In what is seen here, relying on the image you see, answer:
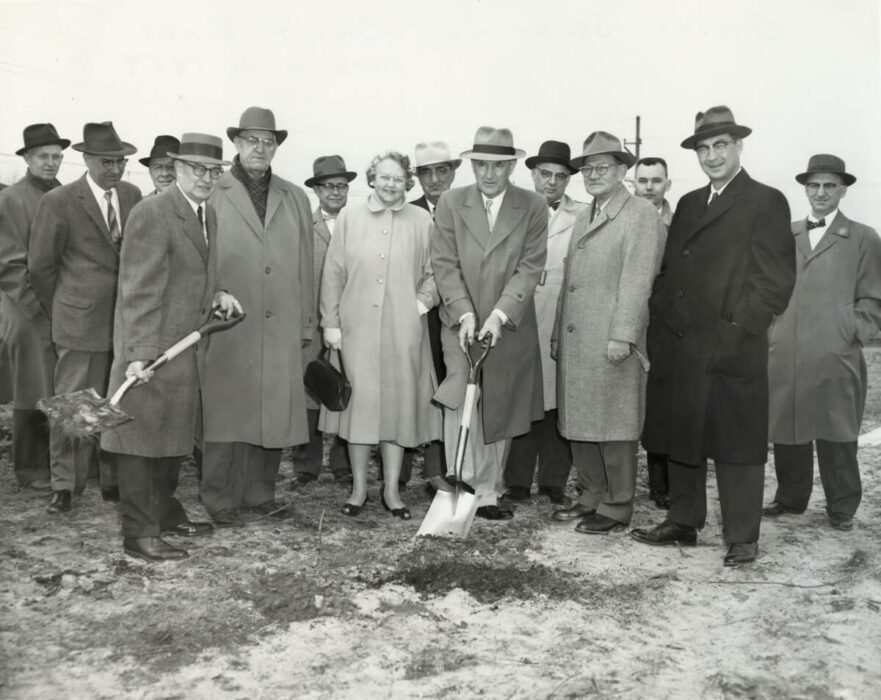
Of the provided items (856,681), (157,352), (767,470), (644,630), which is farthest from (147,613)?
A: (767,470)

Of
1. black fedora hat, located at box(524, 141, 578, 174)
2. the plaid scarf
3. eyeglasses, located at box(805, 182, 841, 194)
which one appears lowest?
the plaid scarf

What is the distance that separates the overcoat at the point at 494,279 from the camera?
17.8ft

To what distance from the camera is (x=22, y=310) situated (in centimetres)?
560

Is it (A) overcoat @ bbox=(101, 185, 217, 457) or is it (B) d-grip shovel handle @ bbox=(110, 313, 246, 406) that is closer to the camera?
(B) d-grip shovel handle @ bbox=(110, 313, 246, 406)

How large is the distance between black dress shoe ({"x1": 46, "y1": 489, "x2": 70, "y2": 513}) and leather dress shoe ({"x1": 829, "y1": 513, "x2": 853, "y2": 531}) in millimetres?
4673

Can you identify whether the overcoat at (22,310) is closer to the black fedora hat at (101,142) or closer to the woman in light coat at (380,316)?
the black fedora hat at (101,142)

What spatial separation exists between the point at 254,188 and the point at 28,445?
2349 mm

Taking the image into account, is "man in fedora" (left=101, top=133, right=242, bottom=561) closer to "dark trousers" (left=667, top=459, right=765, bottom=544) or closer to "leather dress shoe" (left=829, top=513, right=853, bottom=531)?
"dark trousers" (left=667, top=459, right=765, bottom=544)

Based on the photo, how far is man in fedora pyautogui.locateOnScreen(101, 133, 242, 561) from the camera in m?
4.35

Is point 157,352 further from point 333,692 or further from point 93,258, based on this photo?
point 333,692

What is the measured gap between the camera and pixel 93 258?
5449 mm

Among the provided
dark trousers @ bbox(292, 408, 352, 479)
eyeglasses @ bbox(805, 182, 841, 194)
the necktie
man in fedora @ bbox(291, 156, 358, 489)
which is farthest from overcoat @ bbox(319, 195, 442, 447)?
eyeglasses @ bbox(805, 182, 841, 194)

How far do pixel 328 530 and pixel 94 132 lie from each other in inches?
111

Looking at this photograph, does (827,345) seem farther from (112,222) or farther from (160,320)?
(112,222)
